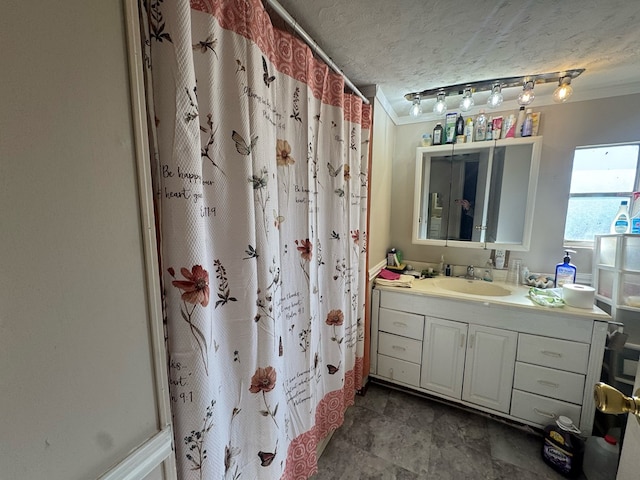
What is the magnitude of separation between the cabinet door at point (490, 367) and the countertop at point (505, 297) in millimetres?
186

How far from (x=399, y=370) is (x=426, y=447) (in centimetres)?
47

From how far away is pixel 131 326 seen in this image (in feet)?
1.67

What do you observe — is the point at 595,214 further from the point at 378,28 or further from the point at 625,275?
the point at 378,28

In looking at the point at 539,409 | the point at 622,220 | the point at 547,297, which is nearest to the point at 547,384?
the point at 539,409

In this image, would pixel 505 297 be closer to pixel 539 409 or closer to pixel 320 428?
pixel 539 409

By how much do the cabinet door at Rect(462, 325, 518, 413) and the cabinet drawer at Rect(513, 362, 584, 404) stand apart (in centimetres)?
5

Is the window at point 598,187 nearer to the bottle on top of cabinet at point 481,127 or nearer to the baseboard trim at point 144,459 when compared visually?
the bottle on top of cabinet at point 481,127

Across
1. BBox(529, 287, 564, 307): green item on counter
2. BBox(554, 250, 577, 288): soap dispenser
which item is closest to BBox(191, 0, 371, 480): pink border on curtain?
BBox(529, 287, 564, 307): green item on counter

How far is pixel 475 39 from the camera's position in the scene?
1181 millimetres

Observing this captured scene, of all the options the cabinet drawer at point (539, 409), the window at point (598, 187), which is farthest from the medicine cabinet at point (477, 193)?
the cabinet drawer at point (539, 409)

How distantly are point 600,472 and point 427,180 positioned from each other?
193 centimetres

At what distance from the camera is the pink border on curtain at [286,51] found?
0.72m

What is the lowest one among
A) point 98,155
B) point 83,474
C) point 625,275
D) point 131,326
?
point 83,474


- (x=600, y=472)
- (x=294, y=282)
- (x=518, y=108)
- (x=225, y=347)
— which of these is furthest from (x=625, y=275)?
(x=225, y=347)
